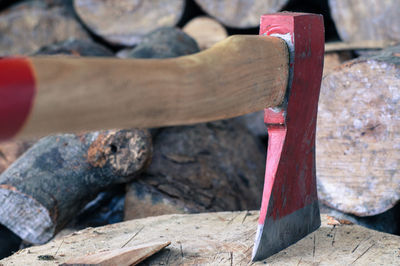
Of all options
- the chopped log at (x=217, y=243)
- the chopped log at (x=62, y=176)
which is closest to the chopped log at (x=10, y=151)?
the chopped log at (x=62, y=176)

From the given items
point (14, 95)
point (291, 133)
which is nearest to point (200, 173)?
point (291, 133)

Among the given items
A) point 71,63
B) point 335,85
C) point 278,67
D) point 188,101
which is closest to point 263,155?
point 335,85

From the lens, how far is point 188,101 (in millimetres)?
1088

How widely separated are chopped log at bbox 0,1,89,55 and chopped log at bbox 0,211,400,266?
2263 millimetres

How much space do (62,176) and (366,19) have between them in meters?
1.93

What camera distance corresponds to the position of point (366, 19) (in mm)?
2936

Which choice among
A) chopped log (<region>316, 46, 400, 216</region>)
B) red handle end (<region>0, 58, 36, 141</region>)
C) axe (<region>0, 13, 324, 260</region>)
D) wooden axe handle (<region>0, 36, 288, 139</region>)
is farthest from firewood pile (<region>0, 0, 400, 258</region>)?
red handle end (<region>0, 58, 36, 141</region>)

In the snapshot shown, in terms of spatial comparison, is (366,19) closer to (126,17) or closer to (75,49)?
(126,17)

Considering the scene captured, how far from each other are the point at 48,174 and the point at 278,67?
1197 millimetres

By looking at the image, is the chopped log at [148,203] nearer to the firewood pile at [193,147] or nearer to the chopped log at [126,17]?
the firewood pile at [193,147]

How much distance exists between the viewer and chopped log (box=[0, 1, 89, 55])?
11.5ft

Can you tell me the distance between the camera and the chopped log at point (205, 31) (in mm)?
3346

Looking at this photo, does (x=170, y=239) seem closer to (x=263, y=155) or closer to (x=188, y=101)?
(x=188, y=101)

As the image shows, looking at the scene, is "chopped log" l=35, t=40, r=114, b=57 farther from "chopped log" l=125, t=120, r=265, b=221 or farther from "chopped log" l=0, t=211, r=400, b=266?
"chopped log" l=0, t=211, r=400, b=266
